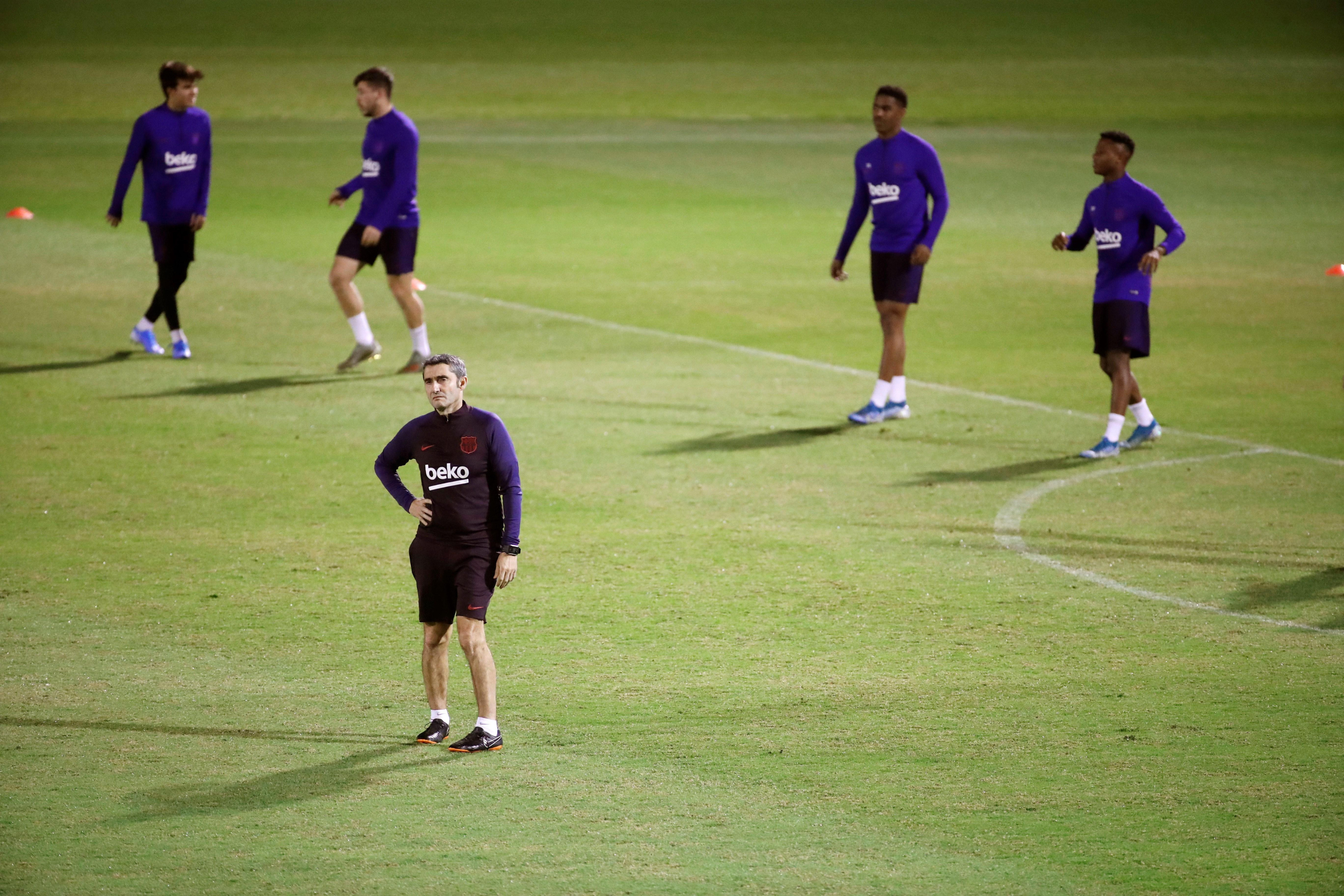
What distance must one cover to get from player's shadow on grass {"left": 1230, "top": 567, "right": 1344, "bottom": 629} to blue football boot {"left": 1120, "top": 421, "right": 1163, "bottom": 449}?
138 inches

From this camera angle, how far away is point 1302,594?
9914mm

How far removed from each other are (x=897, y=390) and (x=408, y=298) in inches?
186

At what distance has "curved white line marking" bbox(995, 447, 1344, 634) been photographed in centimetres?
955

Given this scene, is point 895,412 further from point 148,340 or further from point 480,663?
point 480,663

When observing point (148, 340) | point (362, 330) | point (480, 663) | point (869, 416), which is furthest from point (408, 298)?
point (480, 663)

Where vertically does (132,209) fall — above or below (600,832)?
above

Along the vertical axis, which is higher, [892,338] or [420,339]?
[892,338]

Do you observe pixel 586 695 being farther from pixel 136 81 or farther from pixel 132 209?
pixel 136 81

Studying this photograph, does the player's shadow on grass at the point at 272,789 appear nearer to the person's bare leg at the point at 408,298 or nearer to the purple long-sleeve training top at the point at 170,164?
the person's bare leg at the point at 408,298

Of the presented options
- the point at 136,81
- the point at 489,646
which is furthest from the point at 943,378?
the point at 136,81

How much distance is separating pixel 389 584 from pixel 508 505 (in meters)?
2.78

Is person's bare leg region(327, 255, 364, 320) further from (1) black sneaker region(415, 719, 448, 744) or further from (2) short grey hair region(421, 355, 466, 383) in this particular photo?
(1) black sneaker region(415, 719, 448, 744)

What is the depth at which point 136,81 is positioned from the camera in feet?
176

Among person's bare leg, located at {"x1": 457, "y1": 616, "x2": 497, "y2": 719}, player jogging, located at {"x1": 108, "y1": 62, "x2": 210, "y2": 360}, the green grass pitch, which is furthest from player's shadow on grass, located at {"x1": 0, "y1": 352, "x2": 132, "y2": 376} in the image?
person's bare leg, located at {"x1": 457, "y1": 616, "x2": 497, "y2": 719}
